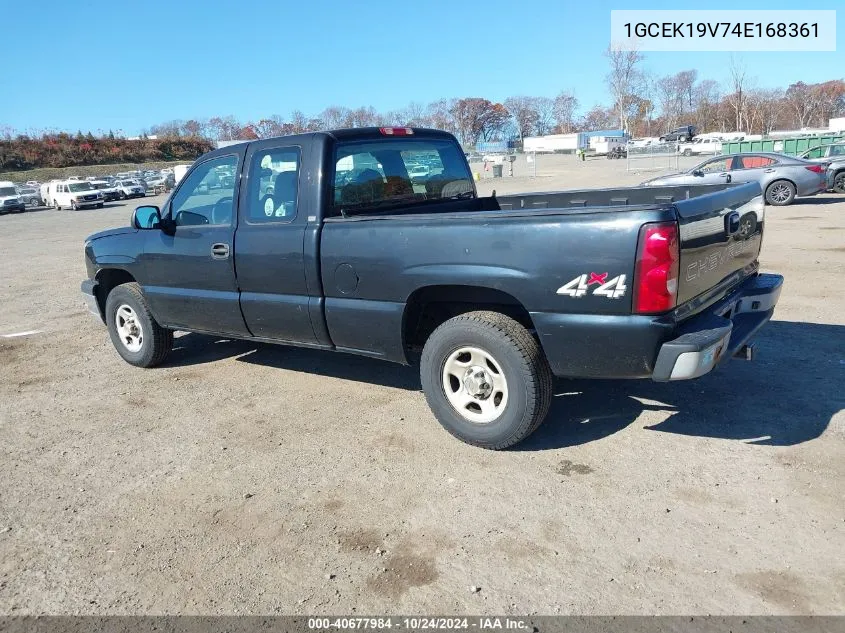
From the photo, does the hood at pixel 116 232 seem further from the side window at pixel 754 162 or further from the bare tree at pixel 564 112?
the bare tree at pixel 564 112

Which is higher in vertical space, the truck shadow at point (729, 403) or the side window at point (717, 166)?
the side window at point (717, 166)

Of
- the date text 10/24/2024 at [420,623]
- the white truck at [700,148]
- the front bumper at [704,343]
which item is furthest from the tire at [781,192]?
the white truck at [700,148]

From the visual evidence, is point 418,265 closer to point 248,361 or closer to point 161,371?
point 248,361

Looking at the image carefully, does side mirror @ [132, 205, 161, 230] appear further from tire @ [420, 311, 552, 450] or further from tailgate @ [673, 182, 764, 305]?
tailgate @ [673, 182, 764, 305]

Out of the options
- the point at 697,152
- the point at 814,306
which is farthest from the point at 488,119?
the point at 814,306

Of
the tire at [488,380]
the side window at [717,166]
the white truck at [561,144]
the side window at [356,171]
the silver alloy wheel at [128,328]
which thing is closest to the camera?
the tire at [488,380]

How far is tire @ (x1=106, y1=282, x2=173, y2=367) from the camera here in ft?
19.8

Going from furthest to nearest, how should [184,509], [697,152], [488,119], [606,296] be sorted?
[488,119] < [697,152] < [184,509] < [606,296]

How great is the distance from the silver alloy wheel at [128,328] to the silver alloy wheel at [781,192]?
1589 centimetres

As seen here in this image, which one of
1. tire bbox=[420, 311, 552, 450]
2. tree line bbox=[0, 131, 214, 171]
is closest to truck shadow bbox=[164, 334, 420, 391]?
tire bbox=[420, 311, 552, 450]

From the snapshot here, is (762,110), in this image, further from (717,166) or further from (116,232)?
(116,232)

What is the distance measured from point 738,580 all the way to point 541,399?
1.38 meters

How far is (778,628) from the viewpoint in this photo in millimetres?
2535

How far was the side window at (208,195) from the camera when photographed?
205 inches
